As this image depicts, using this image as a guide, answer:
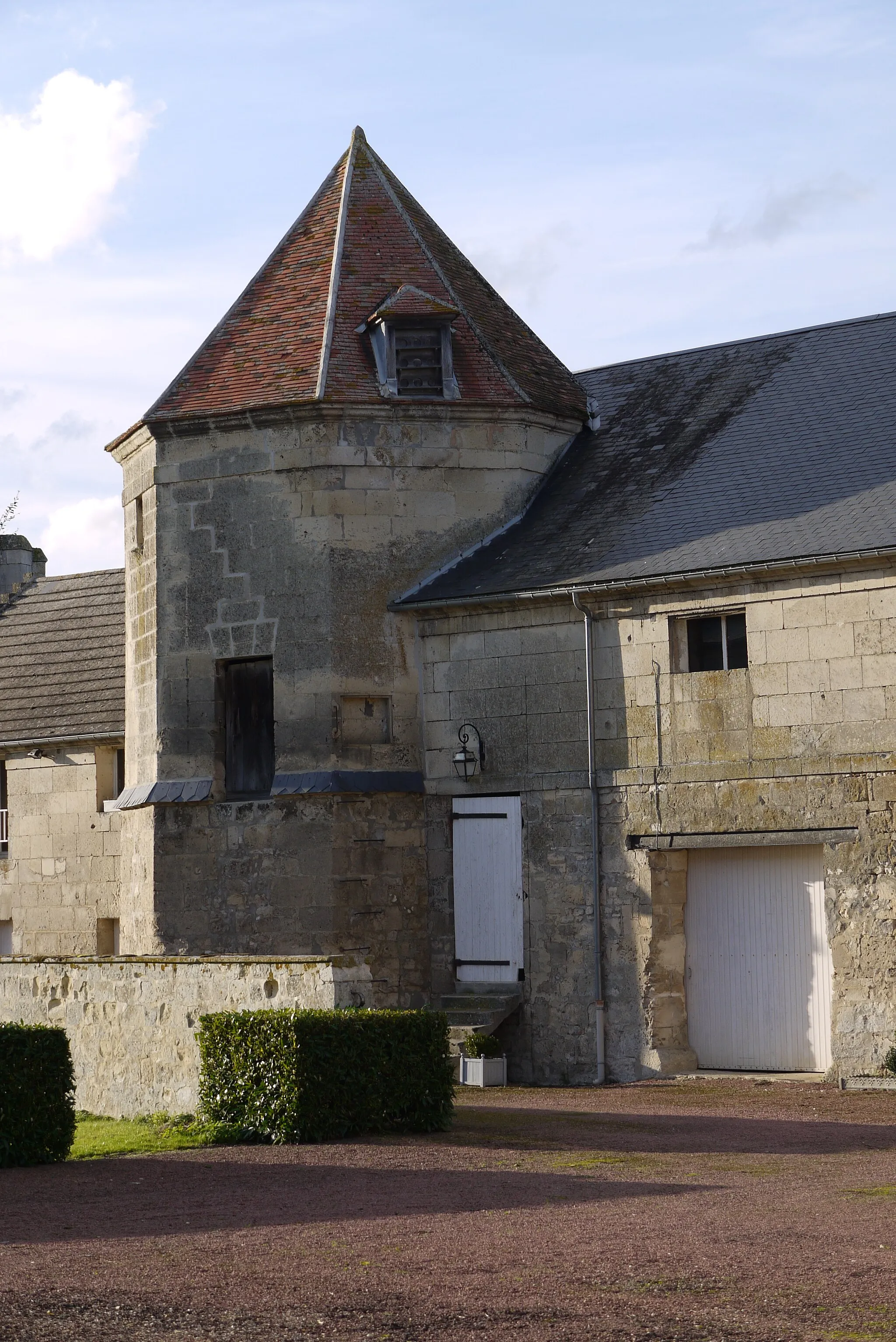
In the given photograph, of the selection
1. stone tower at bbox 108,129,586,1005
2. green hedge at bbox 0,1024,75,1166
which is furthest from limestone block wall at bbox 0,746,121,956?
green hedge at bbox 0,1024,75,1166

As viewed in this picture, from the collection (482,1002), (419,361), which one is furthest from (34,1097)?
(419,361)

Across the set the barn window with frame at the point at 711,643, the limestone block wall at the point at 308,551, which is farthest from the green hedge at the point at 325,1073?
the limestone block wall at the point at 308,551

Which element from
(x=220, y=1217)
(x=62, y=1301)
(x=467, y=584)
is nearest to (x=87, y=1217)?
(x=220, y=1217)

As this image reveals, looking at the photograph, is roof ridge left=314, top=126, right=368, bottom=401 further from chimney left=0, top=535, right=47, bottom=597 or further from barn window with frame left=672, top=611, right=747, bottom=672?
chimney left=0, top=535, right=47, bottom=597

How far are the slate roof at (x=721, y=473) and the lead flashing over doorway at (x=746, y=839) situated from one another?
2.38 meters

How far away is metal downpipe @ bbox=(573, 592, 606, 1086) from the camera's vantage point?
16.6 meters

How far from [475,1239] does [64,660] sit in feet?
57.8

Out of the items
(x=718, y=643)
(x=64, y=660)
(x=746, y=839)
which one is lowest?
(x=746, y=839)

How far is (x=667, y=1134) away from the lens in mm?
12359

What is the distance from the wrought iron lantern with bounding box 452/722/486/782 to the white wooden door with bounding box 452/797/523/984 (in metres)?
0.31

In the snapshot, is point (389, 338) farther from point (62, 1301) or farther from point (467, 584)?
point (62, 1301)

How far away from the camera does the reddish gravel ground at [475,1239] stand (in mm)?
6613

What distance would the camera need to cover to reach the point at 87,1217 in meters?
9.05

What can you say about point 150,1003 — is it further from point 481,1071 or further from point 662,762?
point 662,762
